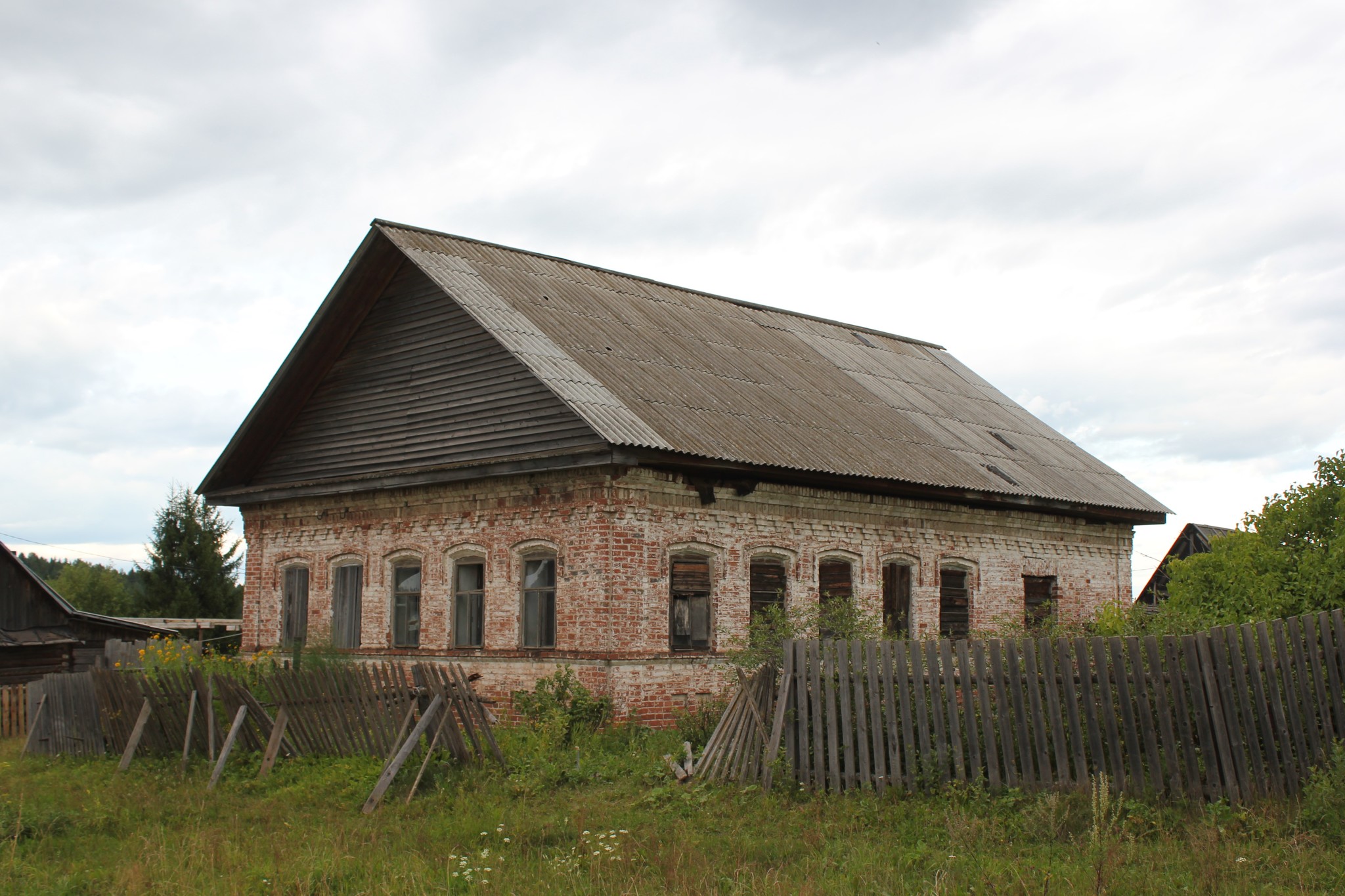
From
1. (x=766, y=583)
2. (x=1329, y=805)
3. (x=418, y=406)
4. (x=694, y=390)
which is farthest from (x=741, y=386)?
(x=1329, y=805)

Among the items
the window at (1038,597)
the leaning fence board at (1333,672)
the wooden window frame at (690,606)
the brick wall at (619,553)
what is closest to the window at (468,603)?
the brick wall at (619,553)

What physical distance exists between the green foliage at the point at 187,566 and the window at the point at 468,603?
27.9 meters

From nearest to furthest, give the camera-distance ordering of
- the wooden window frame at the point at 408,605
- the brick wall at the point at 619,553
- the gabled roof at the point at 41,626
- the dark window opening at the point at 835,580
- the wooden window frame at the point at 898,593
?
the brick wall at the point at 619,553
the dark window opening at the point at 835,580
the wooden window frame at the point at 408,605
the wooden window frame at the point at 898,593
the gabled roof at the point at 41,626

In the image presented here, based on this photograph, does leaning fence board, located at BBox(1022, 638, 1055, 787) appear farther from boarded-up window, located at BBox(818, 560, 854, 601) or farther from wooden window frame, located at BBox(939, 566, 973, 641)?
wooden window frame, located at BBox(939, 566, 973, 641)

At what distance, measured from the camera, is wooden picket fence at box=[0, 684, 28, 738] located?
16844 mm

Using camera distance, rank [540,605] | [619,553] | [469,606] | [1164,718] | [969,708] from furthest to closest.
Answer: [469,606], [540,605], [619,553], [969,708], [1164,718]

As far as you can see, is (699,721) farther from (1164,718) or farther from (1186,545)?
(1186,545)

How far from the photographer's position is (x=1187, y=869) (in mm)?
6992

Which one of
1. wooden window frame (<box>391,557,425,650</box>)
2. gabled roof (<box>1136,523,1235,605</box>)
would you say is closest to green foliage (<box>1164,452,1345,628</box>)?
wooden window frame (<box>391,557,425,650</box>)

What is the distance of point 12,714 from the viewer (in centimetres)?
1700

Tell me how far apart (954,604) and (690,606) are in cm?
518

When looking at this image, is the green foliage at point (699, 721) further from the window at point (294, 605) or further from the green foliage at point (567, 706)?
the window at point (294, 605)

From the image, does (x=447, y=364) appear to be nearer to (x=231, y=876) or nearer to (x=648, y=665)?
(x=648, y=665)

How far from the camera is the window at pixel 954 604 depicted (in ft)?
57.0
